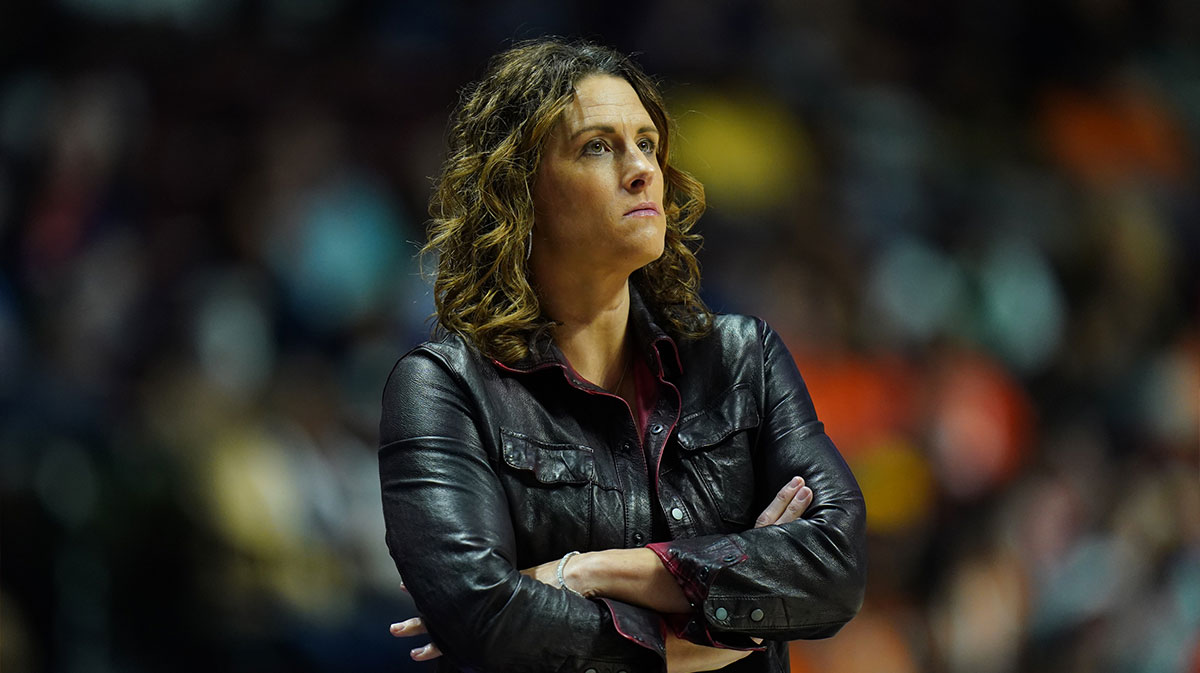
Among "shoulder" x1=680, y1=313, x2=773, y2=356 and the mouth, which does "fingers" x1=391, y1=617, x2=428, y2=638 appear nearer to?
"shoulder" x1=680, y1=313, x2=773, y2=356

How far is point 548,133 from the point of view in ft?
7.84

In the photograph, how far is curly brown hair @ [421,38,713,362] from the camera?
2.36 metres

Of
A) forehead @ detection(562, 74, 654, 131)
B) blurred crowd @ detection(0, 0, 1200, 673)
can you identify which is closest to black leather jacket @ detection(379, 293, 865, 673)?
forehead @ detection(562, 74, 654, 131)

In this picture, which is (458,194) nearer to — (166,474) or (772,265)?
(166,474)

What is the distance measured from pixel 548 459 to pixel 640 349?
13.8 inches

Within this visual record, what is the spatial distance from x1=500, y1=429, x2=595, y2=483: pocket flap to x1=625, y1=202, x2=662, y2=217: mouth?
0.44 meters

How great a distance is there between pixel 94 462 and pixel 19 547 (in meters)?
0.38

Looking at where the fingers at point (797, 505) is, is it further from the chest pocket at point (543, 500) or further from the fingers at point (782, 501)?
the chest pocket at point (543, 500)

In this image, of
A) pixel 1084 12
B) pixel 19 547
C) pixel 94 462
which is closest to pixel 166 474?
pixel 94 462

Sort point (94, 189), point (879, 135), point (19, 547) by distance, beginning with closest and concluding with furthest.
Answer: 1. point (19, 547)
2. point (94, 189)
3. point (879, 135)

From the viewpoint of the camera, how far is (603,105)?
238 centimetres

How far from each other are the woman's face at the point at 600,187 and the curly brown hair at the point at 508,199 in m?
0.04

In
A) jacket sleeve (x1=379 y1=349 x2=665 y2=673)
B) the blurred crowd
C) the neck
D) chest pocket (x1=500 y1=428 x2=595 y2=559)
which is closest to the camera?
jacket sleeve (x1=379 y1=349 x2=665 y2=673)

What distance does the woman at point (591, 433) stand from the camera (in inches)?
81.7
